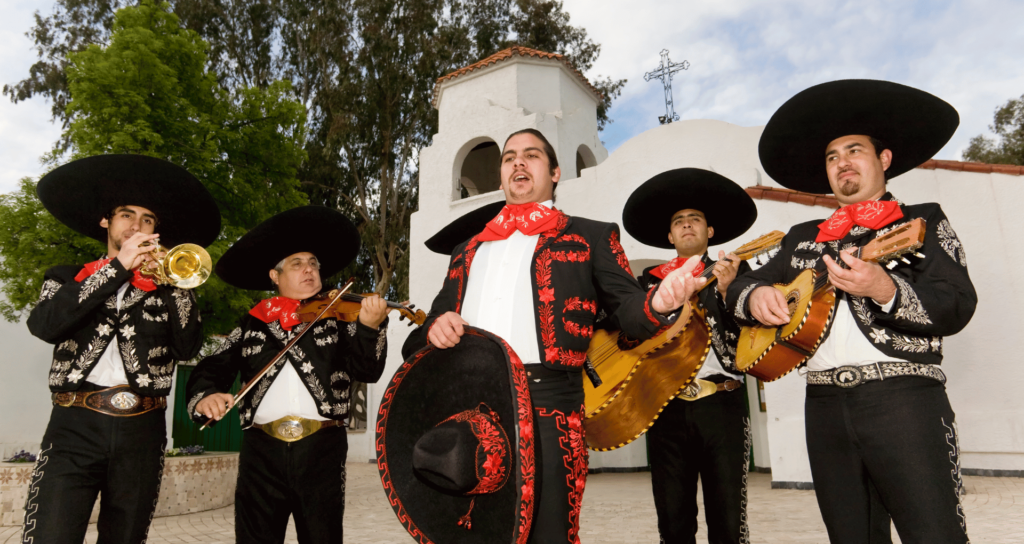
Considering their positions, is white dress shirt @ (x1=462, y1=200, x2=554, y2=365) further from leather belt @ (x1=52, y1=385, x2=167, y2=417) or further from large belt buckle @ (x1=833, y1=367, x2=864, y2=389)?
leather belt @ (x1=52, y1=385, x2=167, y2=417)

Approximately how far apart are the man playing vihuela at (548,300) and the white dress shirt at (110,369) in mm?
1405

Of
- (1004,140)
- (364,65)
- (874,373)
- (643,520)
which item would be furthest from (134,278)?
(1004,140)

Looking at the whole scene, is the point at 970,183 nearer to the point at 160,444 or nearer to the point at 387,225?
the point at 160,444

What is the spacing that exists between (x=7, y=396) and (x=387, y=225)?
11.5 m

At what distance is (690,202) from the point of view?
4.43 m

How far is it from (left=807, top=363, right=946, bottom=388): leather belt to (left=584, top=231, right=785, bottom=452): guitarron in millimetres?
813

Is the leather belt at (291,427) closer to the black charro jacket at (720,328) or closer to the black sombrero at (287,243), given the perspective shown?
the black sombrero at (287,243)

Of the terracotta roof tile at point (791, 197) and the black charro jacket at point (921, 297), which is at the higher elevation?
→ the terracotta roof tile at point (791, 197)

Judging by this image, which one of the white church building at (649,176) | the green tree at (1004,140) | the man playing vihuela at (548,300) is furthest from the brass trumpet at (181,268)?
the green tree at (1004,140)

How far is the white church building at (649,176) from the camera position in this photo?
8.44 metres

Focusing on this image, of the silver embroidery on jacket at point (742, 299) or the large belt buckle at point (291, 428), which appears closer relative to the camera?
the silver embroidery on jacket at point (742, 299)

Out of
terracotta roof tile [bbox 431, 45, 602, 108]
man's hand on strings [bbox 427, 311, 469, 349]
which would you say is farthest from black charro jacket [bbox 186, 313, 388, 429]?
terracotta roof tile [bbox 431, 45, 602, 108]

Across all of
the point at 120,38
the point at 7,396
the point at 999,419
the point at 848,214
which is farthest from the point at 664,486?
the point at 7,396

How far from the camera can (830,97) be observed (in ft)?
9.59
